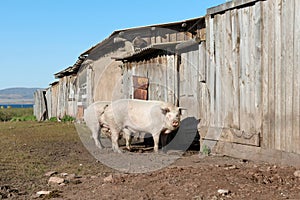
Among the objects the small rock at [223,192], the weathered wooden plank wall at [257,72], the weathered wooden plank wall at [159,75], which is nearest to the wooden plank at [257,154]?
the weathered wooden plank wall at [257,72]

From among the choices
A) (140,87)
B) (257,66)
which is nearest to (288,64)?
(257,66)

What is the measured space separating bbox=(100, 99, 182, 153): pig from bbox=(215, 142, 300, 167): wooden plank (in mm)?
1376

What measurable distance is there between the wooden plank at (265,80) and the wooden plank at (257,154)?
0.17 meters

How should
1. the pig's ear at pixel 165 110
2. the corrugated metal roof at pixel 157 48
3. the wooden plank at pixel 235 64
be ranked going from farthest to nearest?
the corrugated metal roof at pixel 157 48 < the pig's ear at pixel 165 110 < the wooden plank at pixel 235 64

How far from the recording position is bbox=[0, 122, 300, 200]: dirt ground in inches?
214

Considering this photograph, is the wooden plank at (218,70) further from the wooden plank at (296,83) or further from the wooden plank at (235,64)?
the wooden plank at (296,83)

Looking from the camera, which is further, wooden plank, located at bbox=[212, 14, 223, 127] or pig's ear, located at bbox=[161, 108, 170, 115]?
pig's ear, located at bbox=[161, 108, 170, 115]

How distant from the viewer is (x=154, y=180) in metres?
6.28

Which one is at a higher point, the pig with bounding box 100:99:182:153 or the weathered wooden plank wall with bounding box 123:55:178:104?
the weathered wooden plank wall with bounding box 123:55:178:104

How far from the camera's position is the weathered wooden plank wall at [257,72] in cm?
689

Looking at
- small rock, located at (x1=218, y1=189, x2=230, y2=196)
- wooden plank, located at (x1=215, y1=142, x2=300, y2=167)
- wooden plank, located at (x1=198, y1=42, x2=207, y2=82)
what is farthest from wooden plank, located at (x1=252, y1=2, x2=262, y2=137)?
small rock, located at (x1=218, y1=189, x2=230, y2=196)

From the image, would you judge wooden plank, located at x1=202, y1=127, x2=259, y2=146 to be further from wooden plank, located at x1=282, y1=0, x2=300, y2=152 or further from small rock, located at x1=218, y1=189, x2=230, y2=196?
small rock, located at x1=218, y1=189, x2=230, y2=196

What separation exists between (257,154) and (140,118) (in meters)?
3.23

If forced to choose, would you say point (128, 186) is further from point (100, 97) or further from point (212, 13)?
point (100, 97)
